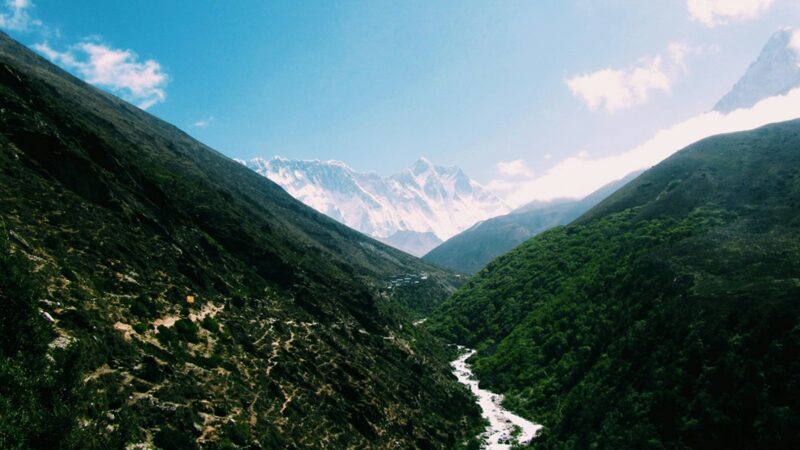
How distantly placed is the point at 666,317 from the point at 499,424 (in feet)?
104

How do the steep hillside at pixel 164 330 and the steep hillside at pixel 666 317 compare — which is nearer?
the steep hillside at pixel 164 330

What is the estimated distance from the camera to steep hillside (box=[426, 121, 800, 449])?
153 ft

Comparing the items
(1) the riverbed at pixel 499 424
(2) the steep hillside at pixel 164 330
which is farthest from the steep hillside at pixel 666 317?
(2) the steep hillside at pixel 164 330

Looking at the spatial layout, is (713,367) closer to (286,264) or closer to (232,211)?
(286,264)

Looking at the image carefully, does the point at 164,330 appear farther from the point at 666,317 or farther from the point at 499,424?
the point at 666,317

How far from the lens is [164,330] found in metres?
41.2

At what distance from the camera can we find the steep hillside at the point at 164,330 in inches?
1121

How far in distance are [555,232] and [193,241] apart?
13685cm

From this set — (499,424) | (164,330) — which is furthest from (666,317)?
(164,330)

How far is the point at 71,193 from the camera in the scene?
1946 inches

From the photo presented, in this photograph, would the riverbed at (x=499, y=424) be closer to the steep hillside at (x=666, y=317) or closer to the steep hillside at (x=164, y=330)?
the steep hillside at (x=666, y=317)

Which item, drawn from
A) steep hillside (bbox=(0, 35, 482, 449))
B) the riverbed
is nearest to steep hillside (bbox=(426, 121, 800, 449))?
the riverbed

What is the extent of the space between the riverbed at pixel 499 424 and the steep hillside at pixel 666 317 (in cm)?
255

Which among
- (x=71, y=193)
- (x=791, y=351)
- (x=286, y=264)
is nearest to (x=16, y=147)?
(x=71, y=193)
